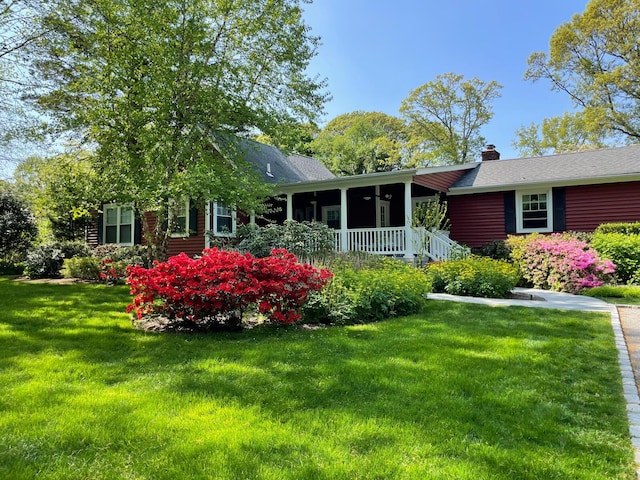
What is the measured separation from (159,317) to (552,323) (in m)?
5.42

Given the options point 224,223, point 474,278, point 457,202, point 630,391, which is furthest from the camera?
point 457,202

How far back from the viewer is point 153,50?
862 cm

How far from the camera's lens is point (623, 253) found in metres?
10.2

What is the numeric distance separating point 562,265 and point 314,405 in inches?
344

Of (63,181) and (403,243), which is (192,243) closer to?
(63,181)

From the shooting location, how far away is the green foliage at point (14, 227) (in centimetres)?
1552

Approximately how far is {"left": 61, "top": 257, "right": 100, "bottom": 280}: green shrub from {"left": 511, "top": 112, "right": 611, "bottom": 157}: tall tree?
86.3 ft

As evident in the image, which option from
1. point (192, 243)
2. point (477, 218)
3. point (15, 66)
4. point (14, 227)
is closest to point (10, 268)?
point (14, 227)

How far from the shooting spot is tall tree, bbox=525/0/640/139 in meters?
23.3

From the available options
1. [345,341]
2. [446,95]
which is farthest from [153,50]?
[446,95]

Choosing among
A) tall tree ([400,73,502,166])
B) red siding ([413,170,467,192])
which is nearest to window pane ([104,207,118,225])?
red siding ([413,170,467,192])

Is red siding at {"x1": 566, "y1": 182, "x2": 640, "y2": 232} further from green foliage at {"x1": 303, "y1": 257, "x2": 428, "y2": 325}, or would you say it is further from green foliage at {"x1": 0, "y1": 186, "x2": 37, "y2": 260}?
green foliage at {"x1": 0, "y1": 186, "x2": 37, "y2": 260}

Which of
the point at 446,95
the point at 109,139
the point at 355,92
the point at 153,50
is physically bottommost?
the point at 109,139

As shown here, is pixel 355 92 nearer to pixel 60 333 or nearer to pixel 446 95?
pixel 446 95
